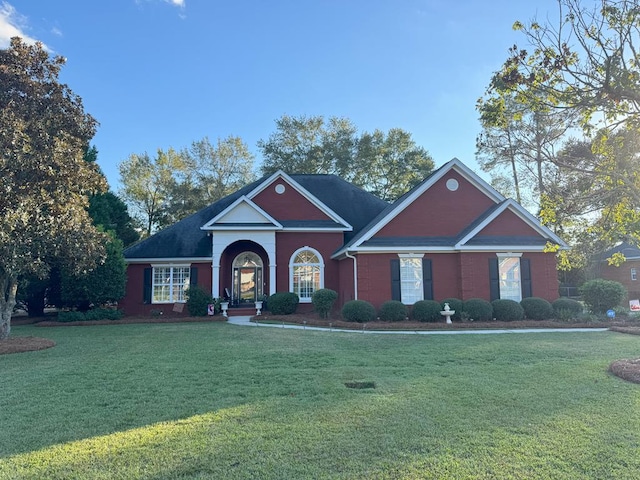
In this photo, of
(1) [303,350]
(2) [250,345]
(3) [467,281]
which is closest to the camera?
(1) [303,350]

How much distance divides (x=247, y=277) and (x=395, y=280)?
8.74 metres

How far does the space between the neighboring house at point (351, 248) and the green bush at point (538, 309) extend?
37.8 inches

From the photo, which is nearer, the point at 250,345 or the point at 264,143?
the point at 250,345

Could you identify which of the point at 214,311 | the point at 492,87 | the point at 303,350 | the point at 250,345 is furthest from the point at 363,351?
the point at 214,311

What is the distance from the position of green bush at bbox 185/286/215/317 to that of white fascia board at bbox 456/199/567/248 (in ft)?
37.2

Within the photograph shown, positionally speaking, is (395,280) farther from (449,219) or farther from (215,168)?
(215,168)

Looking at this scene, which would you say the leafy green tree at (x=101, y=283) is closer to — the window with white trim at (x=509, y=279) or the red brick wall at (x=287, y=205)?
the red brick wall at (x=287, y=205)

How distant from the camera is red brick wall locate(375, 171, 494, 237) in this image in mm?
17406

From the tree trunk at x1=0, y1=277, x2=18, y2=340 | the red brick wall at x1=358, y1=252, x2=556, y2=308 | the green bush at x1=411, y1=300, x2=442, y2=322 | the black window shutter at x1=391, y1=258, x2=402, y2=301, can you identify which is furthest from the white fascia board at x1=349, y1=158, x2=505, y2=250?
the tree trunk at x1=0, y1=277, x2=18, y2=340

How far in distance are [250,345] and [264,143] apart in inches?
1260

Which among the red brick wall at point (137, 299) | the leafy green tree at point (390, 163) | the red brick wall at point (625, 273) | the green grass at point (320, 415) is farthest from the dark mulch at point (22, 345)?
the red brick wall at point (625, 273)

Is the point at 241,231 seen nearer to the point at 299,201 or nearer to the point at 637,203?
the point at 299,201

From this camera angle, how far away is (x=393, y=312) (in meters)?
15.5

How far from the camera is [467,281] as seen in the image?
16547 mm
